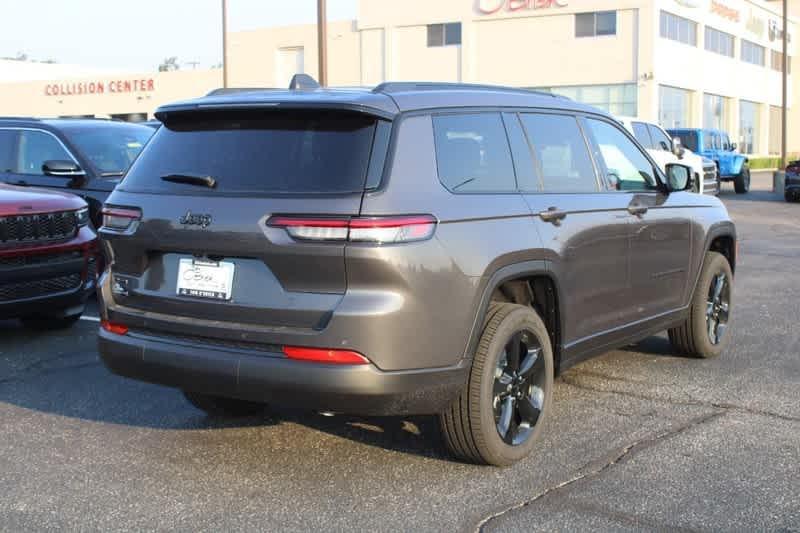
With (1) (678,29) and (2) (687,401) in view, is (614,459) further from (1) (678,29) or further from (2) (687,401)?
(1) (678,29)

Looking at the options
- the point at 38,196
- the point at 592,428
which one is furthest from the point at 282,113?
the point at 38,196

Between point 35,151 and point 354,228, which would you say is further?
point 35,151

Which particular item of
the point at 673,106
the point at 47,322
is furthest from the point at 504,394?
the point at 673,106

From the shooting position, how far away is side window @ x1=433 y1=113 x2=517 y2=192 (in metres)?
4.75

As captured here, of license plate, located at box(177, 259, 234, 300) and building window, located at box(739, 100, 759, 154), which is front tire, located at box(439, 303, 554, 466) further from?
building window, located at box(739, 100, 759, 154)

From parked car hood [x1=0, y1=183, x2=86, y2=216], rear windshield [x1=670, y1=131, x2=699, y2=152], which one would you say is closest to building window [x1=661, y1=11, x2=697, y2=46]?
rear windshield [x1=670, y1=131, x2=699, y2=152]

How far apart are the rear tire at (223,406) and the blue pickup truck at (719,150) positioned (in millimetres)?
25245

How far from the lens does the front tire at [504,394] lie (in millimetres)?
4730

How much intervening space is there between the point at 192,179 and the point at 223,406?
1604mm

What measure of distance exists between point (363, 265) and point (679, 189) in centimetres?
331

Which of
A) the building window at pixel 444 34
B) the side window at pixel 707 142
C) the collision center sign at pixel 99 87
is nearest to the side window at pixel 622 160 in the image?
the side window at pixel 707 142

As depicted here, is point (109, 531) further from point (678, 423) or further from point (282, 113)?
point (678, 423)

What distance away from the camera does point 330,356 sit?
170 inches

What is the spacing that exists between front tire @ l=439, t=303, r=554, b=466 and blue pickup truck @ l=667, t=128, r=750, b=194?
25.3m
